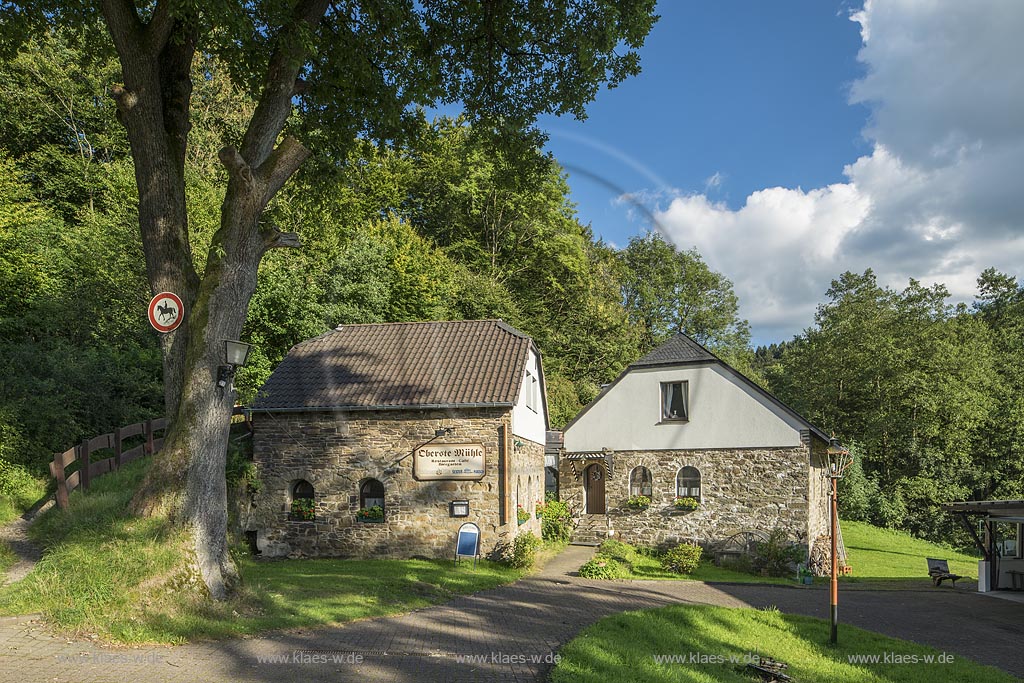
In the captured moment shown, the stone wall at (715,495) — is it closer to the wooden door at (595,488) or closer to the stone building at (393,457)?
the wooden door at (595,488)

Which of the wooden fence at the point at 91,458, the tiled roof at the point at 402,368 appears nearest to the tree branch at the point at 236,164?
the wooden fence at the point at 91,458

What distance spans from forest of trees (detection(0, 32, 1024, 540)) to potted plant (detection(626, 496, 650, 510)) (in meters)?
10.4

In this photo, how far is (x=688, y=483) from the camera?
22.1 metres

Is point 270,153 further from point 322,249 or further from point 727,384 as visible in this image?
point 322,249

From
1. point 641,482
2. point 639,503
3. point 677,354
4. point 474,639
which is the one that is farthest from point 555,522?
point 474,639

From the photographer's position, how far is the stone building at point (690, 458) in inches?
811

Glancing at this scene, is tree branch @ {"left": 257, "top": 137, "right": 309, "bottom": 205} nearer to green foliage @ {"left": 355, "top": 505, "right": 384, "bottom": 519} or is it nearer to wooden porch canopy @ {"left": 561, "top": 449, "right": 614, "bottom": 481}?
green foliage @ {"left": 355, "top": 505, "right": 384, "bottom": 519}

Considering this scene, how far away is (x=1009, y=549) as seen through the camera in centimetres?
1972

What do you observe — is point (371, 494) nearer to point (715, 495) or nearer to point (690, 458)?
point (690, 458)

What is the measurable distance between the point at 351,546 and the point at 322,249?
15.6 meters

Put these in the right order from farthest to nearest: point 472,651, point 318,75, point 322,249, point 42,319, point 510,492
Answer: point 322,249
point 42,319
point 510,492
point 318,75
point 472,651

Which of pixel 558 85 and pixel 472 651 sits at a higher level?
pixel 558 85

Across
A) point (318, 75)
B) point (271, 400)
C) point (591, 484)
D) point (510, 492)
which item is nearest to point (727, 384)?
point (591, 484)

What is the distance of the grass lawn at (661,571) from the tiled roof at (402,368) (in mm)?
5644
